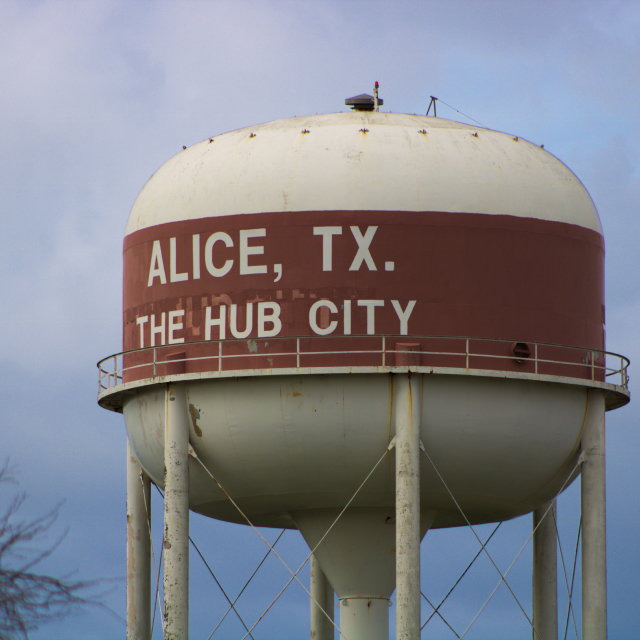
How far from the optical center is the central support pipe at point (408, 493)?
2231cm

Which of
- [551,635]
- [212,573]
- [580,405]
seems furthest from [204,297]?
[551,635]

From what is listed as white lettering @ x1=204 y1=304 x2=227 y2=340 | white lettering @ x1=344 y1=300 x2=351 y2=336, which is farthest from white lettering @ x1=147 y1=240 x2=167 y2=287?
white lettering @ x1=344 y1=300 x2=351 y2=336

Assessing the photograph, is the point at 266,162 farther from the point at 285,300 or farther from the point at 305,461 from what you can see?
the point at 305,461

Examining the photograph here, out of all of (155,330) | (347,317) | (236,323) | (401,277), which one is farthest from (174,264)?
(401,277)

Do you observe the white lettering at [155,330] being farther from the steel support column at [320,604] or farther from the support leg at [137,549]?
the steel support column at [320,604]

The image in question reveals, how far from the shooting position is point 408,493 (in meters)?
22.4

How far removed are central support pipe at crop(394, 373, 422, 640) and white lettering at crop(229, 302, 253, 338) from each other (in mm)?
2920

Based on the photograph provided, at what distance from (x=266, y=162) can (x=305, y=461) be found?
5.69 meters

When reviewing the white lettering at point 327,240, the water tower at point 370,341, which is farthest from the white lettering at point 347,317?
the white lettering at point 327,240

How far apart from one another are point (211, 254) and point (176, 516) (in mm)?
4871

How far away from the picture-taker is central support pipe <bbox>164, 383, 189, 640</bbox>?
23.4m

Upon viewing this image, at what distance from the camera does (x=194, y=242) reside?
2438cm

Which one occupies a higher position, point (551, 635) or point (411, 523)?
point (411, 523)

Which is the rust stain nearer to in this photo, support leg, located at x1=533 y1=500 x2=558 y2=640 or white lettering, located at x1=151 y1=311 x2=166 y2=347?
white lettering, located at x1=151 y1=311 x2=166 y2=347
